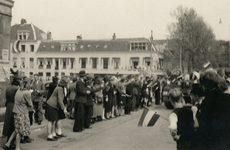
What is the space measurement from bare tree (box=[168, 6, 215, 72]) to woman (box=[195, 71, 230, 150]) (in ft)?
72.1

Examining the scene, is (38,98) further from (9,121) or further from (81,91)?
(9,121)

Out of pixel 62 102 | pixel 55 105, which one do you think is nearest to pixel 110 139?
pixel 62 102

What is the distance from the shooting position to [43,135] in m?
8.18

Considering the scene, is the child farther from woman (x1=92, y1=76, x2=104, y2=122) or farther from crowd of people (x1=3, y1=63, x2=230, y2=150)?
woman (x1=92, y1=76, x2=104, y2=122)

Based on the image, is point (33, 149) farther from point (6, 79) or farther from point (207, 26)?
point (207, 26)

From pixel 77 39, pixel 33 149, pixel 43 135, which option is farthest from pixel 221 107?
pixel 77 39

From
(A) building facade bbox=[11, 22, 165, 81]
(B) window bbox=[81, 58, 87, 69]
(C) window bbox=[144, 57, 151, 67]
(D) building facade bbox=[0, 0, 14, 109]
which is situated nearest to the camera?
A: (D) building facade bbox=[0, 0, 14, 109]

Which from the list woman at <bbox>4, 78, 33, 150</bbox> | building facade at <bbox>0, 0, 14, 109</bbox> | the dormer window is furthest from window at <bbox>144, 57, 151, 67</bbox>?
woman at <bbox>4, 78, 33, 150</bbox>

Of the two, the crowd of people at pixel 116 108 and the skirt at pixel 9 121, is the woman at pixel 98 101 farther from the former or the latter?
the skirt at pixel 9 121

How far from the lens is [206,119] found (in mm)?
4105

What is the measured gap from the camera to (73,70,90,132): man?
8.68 m

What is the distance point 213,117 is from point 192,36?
24.0m

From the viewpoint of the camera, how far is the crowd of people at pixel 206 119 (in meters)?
3.99

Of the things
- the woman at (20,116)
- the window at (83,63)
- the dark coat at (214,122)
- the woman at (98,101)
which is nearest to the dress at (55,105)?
the woman at (20,116)
